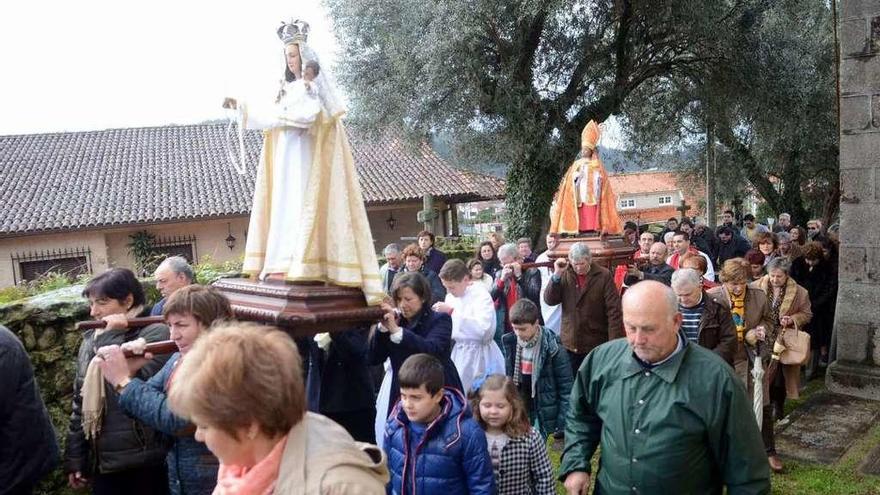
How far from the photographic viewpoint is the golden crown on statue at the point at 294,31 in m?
2.94

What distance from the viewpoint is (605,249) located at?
19.6 feet

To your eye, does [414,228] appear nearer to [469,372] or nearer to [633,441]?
[469,372]

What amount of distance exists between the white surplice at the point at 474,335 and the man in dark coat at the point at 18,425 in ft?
8.00

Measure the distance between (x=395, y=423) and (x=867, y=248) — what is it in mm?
5515

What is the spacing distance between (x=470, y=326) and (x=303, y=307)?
6.44 ft

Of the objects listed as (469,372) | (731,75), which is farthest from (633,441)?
(731,75)

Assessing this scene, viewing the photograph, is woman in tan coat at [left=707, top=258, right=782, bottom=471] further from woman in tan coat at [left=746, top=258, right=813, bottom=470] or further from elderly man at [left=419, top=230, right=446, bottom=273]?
elderly man at [left=419, top=230, right=446, bottom=273]

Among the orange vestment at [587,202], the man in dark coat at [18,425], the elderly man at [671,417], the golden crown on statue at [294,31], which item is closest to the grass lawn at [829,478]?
the elderly man at [671,417]

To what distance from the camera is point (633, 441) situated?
2.50 m

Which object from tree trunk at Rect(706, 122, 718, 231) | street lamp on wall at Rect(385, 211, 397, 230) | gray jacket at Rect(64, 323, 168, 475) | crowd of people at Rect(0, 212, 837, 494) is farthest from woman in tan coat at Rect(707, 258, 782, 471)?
street lamp on wall at Rect(385, 211, 397, 230)

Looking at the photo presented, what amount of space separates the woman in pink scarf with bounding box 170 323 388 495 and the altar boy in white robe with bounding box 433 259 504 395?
2917mm

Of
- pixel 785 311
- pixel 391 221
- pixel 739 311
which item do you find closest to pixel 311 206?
pixel 739 311

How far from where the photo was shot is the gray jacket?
9.44 ft

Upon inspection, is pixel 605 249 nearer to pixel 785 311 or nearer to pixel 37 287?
pixel 785 311
